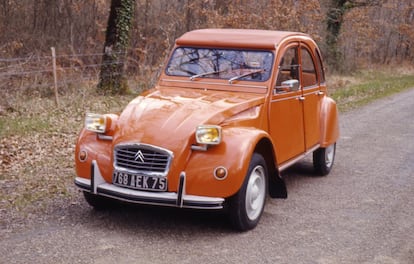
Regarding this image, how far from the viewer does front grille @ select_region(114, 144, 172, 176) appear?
533 cm

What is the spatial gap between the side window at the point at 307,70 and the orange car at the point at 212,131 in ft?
0.13

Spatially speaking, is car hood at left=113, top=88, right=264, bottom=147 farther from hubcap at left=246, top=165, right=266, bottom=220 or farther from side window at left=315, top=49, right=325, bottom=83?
side window at left=315, top=49, right=325, bottom=83

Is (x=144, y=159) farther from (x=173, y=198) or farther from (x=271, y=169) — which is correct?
(x=271, y=169)

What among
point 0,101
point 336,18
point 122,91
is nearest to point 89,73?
point 122,91

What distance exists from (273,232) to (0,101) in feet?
25.1

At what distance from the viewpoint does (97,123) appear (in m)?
5.83

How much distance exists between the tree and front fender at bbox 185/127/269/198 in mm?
9104

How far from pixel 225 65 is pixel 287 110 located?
909mm

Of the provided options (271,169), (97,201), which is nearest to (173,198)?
(97,201)

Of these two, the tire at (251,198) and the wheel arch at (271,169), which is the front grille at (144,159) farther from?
the wheel arch at (271,169)

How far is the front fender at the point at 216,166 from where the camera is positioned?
5277 millimetres

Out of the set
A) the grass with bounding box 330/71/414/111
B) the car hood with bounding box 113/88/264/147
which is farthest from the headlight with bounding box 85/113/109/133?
the grass with bounding box 330/71/414/111

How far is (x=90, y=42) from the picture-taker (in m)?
20.9

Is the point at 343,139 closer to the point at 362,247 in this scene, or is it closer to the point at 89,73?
the point at 362,247
